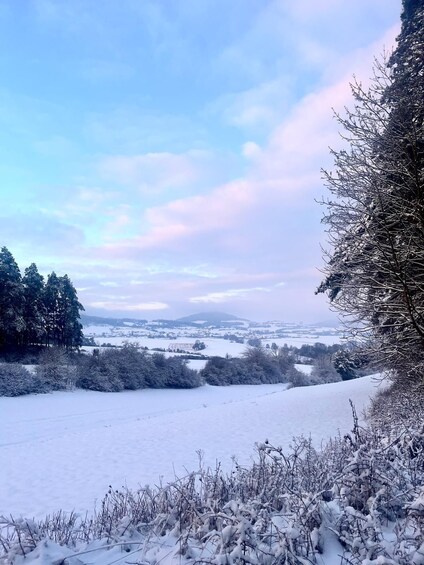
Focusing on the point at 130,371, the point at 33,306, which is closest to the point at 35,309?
the point at 33,306

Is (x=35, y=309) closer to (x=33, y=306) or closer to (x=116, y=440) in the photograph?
(x=33, y=306)

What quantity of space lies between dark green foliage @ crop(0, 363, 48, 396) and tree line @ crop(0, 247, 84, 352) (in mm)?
6568

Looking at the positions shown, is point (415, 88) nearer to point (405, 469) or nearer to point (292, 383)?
point (405, 469)

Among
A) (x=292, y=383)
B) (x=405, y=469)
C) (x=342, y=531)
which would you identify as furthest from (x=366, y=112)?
(x=292, y=383)

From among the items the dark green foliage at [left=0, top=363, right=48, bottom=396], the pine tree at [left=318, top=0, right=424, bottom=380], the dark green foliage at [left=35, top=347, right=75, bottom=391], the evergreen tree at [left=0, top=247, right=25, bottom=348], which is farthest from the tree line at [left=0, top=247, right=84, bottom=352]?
the pine tree at [left=318, top=0, right=424, bottom=380]

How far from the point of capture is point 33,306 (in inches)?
1502

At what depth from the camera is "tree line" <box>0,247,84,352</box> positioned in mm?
35531

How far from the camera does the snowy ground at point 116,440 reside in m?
10.1

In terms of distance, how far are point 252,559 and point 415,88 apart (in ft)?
29.4

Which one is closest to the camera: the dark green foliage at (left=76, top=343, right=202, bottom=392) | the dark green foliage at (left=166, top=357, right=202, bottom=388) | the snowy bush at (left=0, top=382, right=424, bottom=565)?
the snowy bush at (left=0, top=382, right=424, bottom=565)

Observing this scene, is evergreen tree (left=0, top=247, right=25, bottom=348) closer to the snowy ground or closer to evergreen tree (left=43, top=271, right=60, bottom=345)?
evergreen tree (left=43, top=271, right=60, bottom=345)

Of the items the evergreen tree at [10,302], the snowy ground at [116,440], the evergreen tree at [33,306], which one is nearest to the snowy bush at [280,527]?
the snowy ground at [116,440]

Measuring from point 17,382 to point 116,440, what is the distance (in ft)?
53.0

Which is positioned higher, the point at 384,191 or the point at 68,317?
the point at 384,191
